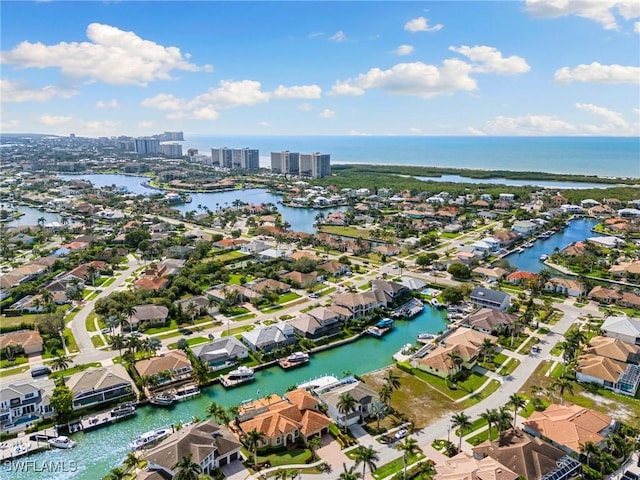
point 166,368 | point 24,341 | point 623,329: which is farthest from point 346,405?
point 24,341

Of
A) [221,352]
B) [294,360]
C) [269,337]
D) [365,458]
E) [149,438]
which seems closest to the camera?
[365,458]

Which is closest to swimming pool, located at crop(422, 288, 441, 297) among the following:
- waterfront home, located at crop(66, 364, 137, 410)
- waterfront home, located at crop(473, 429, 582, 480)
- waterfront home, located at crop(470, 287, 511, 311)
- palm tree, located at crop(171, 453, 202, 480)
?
waterfront home, located at crop(470, 287, 511, 311)

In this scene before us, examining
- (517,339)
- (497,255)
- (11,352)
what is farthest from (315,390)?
(497,255)

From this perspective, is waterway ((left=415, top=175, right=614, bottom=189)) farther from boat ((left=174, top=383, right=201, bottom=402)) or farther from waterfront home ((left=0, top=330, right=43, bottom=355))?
waterfront home ((left=0, top=330, right=43, bottom=355))

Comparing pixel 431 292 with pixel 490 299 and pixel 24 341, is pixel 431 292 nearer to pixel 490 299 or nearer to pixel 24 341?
pixel 490 299

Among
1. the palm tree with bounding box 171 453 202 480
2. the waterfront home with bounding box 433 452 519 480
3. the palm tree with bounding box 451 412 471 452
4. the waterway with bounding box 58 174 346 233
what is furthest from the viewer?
the waterway with bounding box 58 174 346 233

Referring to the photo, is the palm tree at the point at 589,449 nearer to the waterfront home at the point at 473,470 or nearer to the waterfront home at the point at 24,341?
the waterfront home at the point at 473,470

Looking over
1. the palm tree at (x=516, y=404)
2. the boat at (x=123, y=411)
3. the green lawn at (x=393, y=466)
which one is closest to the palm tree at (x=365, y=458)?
the green lawn at (x=393, y=466)
